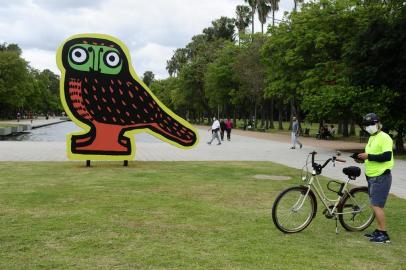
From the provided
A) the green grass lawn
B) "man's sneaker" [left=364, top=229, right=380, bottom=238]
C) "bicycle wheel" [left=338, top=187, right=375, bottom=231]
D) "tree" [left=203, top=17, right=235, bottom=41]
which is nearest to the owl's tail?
the green grass lawn

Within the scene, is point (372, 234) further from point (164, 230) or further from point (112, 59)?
point (112, 59)

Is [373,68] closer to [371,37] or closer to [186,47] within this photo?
[371,37]

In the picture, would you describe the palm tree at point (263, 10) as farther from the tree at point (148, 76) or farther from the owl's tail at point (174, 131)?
the tree at point (148, 76)

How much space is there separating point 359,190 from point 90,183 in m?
6.44

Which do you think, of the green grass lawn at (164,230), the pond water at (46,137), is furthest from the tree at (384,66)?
the pond water at (46,137)

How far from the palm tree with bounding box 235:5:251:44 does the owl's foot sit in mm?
57470

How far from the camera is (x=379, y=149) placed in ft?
20.3

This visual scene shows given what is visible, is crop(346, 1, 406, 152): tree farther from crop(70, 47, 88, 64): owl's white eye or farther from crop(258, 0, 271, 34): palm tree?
crop(258, 0, 271, 34): palm tree

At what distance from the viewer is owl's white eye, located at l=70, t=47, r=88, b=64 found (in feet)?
46.7

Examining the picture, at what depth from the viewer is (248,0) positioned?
203 ft

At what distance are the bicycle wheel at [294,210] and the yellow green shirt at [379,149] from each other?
92 cm

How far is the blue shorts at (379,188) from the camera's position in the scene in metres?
6.23

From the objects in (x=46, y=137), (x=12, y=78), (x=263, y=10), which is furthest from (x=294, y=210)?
(x=12, y=78)

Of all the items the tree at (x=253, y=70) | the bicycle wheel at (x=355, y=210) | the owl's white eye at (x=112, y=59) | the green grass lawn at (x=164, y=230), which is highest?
the tree at (x=253, y=70)
